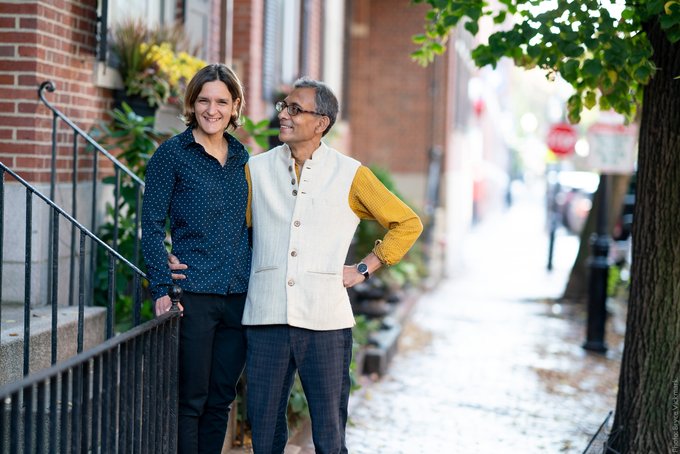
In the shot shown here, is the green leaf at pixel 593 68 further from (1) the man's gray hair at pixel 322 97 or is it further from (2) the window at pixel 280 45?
Answer: (2) the window at pixel 280 45

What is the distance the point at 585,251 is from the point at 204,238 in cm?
1058

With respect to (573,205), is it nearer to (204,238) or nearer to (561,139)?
(561,139)

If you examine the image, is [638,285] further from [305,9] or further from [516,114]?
[516,114]

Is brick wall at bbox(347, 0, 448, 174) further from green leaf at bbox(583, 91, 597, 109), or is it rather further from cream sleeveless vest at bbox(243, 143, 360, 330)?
cream sleeveless vest at bbox(243, 143, 360, 330)

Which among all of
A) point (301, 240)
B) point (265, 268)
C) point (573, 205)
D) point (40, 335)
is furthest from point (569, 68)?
point (573, 205)

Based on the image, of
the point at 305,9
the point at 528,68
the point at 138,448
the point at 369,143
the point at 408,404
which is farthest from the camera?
the point at 369,143

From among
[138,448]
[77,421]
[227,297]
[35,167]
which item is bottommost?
[138,448]

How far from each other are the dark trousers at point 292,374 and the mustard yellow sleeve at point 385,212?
0.37m

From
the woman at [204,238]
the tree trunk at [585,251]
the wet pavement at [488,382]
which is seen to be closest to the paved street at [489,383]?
the wet pavement at [488,382]

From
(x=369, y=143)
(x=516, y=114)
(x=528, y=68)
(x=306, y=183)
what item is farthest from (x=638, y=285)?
(x=516, y=114)

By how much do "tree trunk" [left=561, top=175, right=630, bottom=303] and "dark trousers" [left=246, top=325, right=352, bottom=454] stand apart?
10093 millimetres

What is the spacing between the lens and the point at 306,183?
12.4 ft

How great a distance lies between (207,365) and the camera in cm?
384

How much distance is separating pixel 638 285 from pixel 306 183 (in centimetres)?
228
